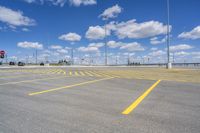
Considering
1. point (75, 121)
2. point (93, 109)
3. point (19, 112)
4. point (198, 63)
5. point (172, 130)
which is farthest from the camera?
point (198, 63)

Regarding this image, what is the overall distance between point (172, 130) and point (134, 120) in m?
0.82

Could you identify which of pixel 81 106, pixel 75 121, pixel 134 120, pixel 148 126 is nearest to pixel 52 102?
pixel 81 106

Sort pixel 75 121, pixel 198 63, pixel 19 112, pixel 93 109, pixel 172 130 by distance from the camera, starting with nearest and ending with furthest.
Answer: pixel 172 130 → pixel 75 121 → pixel 19 112 → pixel 93 109 → pixel 198 63

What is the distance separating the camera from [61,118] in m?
3.91

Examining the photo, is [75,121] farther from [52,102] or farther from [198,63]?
[198,63]

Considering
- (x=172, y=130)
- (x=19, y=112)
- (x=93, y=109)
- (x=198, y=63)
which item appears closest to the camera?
(x=172, y=130)

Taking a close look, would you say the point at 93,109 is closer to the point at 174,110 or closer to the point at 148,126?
the point at 148,126

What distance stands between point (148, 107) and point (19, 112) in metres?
3.50

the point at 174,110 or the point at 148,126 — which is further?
the point at 174,110

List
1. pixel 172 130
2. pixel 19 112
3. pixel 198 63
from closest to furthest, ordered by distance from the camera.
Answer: pixel 172 130, pixel 19 112, pixel 198 63

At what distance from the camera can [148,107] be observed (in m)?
4.88

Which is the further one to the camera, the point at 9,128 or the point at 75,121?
the point at 75,121

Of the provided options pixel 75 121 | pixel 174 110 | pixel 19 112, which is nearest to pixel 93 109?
pixel 75 121

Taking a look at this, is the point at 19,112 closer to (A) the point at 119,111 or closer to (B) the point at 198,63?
(A) the point at 119,111
